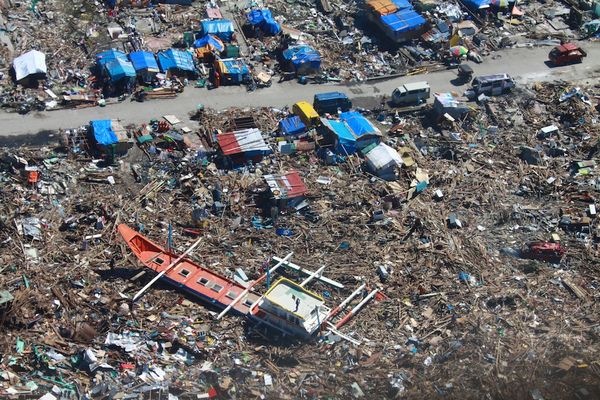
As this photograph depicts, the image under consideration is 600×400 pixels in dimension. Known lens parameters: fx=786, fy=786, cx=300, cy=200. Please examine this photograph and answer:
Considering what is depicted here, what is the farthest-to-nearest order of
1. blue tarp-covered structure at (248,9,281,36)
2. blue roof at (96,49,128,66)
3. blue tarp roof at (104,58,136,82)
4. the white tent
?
1. blue tarp-covered structure at (248,9,281,36)
2. blue roof at (96,49,128,66)
3. the white tent
4. blue tarp roof at (104,58,136,82)

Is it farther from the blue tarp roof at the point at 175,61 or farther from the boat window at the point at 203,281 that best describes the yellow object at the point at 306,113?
the boat window at the point at 203,281

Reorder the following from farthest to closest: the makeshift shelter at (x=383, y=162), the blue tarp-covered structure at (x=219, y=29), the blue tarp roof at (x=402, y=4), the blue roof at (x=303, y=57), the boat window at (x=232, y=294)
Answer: the blue tarp roof at (x=402, y=4), the blue tarp-covered structure at (x=219, y=29), the blue roof at (x=303, y=57), the makeshift shelter at (x=383, y=162), the boat window at (x=232, y=294)

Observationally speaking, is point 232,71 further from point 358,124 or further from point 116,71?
point 358,124

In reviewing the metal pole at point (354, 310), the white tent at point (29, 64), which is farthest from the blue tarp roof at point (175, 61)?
the metal pole at point (354, 310)

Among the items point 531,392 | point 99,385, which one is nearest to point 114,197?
point 99,385

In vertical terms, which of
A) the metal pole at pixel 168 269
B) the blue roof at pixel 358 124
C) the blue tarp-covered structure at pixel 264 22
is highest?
the blue tarp-covered structure at pixel 264 22

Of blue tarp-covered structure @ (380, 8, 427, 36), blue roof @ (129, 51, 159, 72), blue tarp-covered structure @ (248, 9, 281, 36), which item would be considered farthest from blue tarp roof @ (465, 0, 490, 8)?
blue roof @ (129, 51, 159, 72)

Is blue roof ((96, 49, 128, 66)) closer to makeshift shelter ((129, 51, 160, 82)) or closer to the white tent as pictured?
makeshift shelter ((129, 51, 160, 82))

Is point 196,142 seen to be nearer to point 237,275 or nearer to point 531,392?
point 237,275
